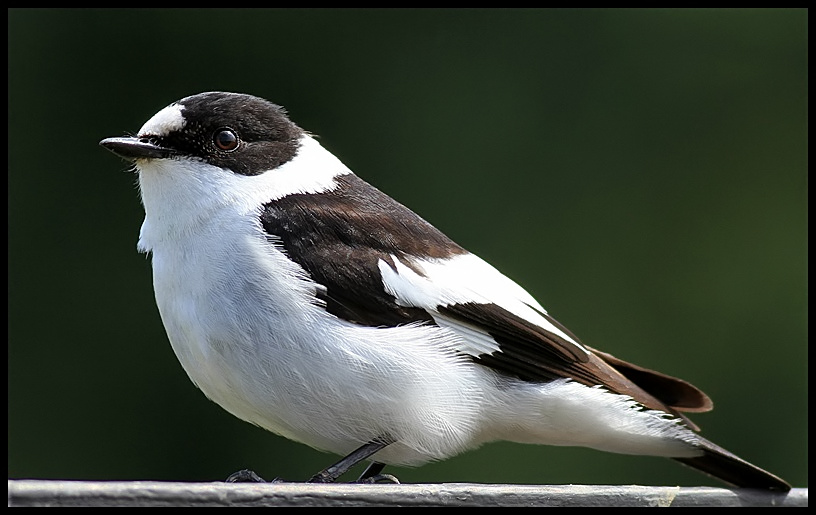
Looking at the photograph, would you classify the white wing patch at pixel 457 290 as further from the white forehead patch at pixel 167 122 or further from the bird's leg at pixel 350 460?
the white forehead patch at pixel 167 122

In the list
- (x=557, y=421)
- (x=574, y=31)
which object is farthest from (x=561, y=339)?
(x=574, y=31)

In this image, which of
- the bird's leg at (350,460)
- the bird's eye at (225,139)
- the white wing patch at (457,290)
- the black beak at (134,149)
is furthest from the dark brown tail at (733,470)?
the black beak at (134,149)

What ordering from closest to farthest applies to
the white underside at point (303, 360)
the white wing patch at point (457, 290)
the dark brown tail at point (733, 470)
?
the white underside at point (303, 360) → the white wing patch at point (457, 290) → the dark brown tail at point (733, 470)

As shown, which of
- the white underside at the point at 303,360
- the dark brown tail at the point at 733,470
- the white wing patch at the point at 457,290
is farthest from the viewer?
the dark brown tail at the point at 733,470

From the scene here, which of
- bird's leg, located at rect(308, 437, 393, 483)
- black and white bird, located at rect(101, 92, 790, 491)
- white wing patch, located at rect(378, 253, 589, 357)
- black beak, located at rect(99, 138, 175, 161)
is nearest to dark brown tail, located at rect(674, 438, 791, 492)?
black and white bird, located at rect(101, 92, 790, 491)

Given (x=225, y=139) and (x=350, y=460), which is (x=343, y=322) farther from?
(x=225, y=139)

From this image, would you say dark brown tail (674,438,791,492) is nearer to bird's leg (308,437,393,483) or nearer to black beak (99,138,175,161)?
bird's leg (308,437,393,483)

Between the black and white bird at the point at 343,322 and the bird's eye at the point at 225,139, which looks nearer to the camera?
the black and white bird at the point at 343,322
